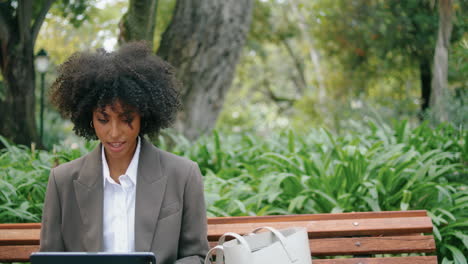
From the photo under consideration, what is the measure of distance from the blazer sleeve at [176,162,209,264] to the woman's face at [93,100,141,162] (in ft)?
1.17

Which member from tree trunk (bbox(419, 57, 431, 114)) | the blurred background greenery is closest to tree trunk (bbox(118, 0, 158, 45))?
the blurred background greenery

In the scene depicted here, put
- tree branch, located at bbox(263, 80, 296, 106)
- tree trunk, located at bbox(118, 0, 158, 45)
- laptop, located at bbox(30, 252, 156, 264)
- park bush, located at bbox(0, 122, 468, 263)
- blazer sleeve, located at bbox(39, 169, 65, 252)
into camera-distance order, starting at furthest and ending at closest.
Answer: tree branch, located at bbox(263, 80, 296, 106), tree trunk, located at bbox(118, 0, 158, 45), park bush, located at bbox(0, 122, 468, 263), blazer sleeve, located at bbox(39, 169, 65, 252), laptop, located at bbox(30, 252, 156, 264)

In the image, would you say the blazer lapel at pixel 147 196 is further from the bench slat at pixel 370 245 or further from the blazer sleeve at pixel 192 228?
the bench slat at pixel 370 245

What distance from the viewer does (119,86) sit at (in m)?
2.30

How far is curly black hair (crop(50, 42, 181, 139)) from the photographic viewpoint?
7.55ft

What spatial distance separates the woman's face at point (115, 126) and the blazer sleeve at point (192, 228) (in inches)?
14.0

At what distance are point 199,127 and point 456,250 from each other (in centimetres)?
432

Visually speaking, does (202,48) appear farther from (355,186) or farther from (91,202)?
(91,202)

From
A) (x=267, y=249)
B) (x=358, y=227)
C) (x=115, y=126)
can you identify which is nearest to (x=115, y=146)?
(x=115, y=126)

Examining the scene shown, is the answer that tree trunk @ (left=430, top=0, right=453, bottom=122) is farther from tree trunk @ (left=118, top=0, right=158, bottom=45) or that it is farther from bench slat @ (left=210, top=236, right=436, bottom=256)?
bench slat @ (left=210, top=236, right=436, bottom=256)

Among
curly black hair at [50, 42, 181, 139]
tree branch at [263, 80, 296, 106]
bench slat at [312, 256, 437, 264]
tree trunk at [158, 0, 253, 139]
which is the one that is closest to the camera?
curly black hair at [50, 42, 181, 139]

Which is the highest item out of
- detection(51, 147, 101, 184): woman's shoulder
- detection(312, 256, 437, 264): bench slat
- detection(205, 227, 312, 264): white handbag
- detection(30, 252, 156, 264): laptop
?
detection(51, 147, 101, 184): woman's shoulder

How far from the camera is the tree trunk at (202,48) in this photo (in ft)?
21.6

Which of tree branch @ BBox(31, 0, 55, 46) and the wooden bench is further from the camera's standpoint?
tree branch @ BBox(31, 0, 55, 46)
